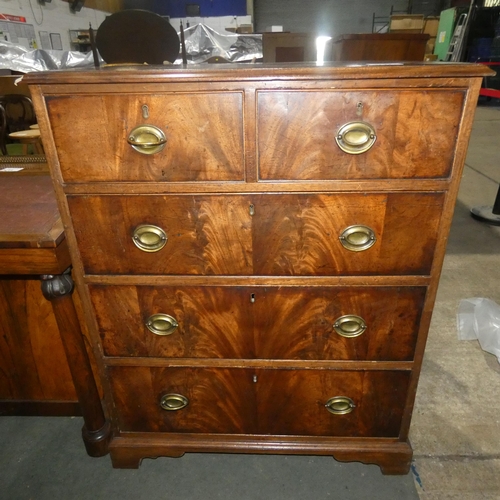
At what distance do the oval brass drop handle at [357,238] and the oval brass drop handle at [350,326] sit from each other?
23 centimetres

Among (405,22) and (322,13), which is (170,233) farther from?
(322,13)

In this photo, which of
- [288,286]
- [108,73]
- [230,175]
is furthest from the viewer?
[288,286]

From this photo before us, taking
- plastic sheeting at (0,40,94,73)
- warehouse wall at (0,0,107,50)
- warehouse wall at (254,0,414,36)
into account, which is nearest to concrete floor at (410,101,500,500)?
plastic sheeting at (0,40,94,73)

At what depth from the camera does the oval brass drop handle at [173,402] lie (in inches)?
54.9

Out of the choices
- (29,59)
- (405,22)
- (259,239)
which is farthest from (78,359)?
(405,22)

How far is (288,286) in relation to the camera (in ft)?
3.87

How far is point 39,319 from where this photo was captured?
60.6 inches

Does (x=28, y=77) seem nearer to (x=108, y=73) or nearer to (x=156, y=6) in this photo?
(x=108, y=73)

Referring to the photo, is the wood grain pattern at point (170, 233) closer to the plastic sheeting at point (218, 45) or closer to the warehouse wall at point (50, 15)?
the warehouse wall at point (50, 15)

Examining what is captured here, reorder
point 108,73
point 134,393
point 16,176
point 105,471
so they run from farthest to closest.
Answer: point 16,176 → point 105,471 → point 134,393 → point 108,73

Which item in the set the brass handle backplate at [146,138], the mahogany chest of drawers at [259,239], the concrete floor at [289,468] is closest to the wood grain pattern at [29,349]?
the concrete floor at [289,468]

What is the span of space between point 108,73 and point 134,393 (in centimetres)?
103

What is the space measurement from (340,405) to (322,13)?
15228 millimetres

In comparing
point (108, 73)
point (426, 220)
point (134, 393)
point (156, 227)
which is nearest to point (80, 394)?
point (134, 393)
